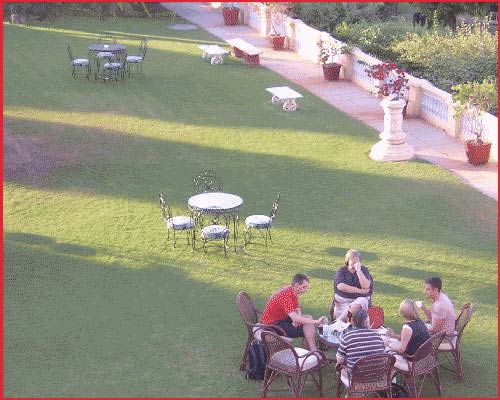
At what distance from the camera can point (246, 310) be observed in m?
11.5

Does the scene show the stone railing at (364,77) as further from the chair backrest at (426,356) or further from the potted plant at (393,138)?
the chair backrest at (426,356)

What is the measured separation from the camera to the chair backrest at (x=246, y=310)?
11.4 m

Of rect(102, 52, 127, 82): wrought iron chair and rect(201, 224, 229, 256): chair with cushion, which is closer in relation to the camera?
rect(201, 224, 229, 256): chair with cushion

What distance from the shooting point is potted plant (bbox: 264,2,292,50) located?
30.9m

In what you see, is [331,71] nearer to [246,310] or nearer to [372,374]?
[246,310]

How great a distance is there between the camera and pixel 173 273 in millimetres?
14289

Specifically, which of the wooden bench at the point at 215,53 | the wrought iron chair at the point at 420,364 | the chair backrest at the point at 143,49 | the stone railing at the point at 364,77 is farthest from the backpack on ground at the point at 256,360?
the wooden bench at the point at 215,53

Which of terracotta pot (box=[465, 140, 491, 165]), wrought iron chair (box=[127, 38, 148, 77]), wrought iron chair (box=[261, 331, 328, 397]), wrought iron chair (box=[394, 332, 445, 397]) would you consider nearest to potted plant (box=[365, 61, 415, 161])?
terracotta pot (box=[465, 140, 491, 165])

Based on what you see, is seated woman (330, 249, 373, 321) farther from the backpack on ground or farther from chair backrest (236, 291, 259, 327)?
the backpack on ground

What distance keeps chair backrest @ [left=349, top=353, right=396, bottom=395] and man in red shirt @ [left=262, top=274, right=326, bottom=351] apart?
1.06 m

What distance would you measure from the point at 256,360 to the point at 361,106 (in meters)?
13.8

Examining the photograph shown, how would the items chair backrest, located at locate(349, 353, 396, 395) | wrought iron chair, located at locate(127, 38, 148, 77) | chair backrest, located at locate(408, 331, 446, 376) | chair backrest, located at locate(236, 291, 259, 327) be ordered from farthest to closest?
wrought iron chair, located at locate(127, 38, 148, 77) → chair backrest, located at locate(236, 291, 259, 327) → chair backrest, located at locate(408, 331, 446, 376) → chair backrest, located at locate(349, 353, 396, 395)

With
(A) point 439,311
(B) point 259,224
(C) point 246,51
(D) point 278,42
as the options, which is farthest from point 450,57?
(A) point 439,311

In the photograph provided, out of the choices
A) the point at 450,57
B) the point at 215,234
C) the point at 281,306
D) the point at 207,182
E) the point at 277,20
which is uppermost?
the point at 450,57
